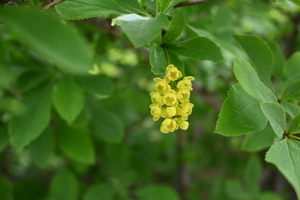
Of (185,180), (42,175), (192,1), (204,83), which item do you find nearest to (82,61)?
(192,1)

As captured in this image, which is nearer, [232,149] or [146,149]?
[146,149]

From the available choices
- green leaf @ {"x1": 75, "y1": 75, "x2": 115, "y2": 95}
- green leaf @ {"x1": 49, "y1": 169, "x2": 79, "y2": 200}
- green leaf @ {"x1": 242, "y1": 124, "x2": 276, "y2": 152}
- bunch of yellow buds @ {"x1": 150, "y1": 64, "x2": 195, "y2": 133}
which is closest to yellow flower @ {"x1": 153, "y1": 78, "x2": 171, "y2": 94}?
bunch of yellow buds @ {"x1": 150, "y1": 64, "x2": 195, "y2": 133}

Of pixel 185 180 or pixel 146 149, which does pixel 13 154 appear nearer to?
pixel 146 149

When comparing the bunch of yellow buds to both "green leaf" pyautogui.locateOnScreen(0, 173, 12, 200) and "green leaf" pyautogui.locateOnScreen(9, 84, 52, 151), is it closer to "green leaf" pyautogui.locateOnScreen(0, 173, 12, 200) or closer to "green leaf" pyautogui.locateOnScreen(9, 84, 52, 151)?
"green leaf" pyautogui.locateOnScreen(9, 84, 52, 151)

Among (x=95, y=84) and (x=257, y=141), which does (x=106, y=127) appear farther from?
(x=257, y=141)

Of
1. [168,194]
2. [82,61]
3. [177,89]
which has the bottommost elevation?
[168,194]

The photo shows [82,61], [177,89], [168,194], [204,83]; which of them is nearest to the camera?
[82,61]

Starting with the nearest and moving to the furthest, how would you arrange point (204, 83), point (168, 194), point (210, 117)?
point (168, 194)
point (204, 83)
point (210, 117)
